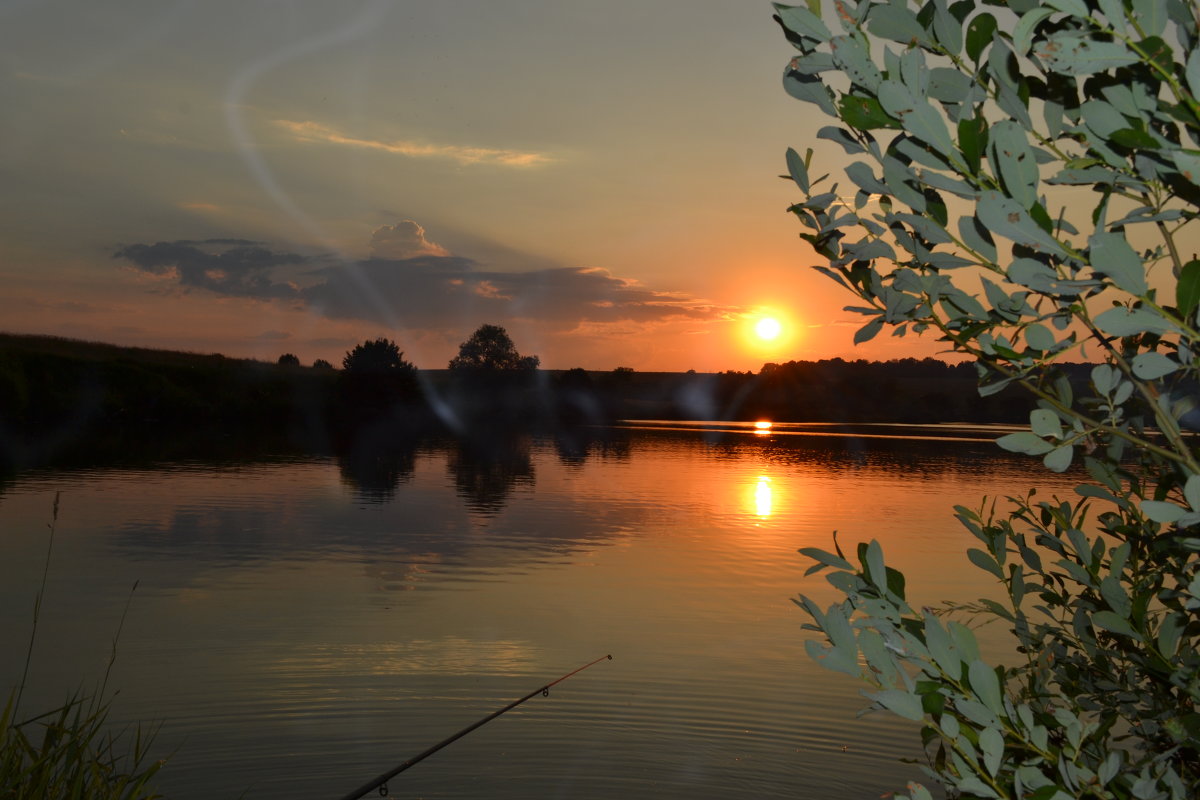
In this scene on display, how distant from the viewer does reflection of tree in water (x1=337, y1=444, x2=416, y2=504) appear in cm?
2783

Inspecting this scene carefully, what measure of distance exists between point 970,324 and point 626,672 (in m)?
9.50

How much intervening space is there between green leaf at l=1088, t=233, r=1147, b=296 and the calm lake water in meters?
7.21

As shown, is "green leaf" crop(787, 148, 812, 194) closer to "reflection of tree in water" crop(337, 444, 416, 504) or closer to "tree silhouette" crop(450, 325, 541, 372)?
"reflection of tree in water" crop(337, 444, 416, 504)

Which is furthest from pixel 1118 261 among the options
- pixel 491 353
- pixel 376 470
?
pixel 491 353

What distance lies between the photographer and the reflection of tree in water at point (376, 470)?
27.8m

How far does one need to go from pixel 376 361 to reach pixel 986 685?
299 feet

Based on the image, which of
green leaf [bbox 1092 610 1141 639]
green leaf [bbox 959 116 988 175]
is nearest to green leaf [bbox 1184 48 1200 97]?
green leaf [bbox 959 116 988 175]

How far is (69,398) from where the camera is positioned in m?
63.8

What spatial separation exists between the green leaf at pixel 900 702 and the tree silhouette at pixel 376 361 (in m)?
90.1

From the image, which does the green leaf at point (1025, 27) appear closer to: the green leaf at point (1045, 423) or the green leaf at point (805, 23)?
the green leaf at point (805, 23)

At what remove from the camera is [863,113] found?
1.75m

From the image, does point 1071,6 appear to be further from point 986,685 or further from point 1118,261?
point 986,685

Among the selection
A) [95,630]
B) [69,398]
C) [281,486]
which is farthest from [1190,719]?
[69,398]

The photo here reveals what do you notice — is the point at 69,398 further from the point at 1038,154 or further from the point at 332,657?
the point at 1038,154
